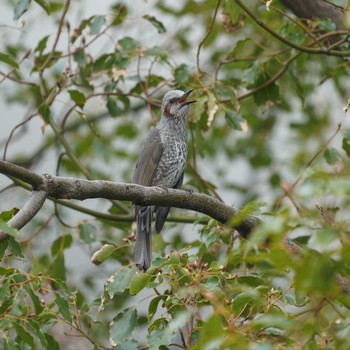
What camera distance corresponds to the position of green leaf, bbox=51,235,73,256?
4.82 meters

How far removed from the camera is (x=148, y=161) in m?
5.15

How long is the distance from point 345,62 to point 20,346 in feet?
8.73

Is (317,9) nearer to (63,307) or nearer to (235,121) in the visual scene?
(235,121)

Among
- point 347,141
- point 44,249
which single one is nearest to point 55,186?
point 347,141

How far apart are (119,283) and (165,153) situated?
5.78 feet

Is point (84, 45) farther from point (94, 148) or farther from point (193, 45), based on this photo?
point (193, 45)

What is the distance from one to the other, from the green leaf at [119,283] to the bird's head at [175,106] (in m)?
1.84

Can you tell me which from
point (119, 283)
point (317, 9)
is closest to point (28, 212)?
point (119, 283)

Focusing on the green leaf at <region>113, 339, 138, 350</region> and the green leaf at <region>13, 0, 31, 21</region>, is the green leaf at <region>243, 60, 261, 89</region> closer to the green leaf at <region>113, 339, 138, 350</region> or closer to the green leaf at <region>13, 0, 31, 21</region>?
the green leaf at <region>13, 0, 31, 21</region>

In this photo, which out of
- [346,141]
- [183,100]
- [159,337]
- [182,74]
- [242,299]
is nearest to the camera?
[242,299]

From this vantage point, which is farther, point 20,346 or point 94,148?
point 94,148

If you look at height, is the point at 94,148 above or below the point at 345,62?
below

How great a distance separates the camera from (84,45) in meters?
4.89

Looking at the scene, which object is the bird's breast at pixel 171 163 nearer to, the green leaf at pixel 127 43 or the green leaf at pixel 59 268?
the green leaf at pixel 127 43
